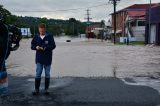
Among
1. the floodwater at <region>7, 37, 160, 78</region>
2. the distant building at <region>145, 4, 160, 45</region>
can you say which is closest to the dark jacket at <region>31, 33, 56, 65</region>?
the floodwater at <region>7, 37, 160, 78</region>

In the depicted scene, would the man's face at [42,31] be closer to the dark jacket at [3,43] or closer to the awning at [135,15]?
the dark jacket at [3,43]

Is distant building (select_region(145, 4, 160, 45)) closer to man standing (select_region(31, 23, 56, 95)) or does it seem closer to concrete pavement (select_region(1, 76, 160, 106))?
concrete pavement (select_region(1, 76, 160, 106))

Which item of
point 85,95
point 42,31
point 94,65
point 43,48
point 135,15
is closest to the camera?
point 85,95

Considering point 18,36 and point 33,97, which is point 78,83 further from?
point 18,36

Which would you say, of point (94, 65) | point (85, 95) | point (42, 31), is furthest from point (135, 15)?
point (85, 95)

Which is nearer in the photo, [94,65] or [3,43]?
[3,43]

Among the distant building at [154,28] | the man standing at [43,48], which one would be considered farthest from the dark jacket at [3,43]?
the distant building at [154,28]

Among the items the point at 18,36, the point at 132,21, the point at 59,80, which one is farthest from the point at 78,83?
the point at 132,21

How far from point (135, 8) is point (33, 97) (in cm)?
10188

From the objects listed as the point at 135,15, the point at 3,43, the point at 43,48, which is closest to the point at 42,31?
A: the point at 43,48

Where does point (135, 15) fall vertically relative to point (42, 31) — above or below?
above

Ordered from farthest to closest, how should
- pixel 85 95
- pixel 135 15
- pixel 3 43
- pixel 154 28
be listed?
pixel 135 15
pixel 154 28
pixel 85 95
pixel 3 43

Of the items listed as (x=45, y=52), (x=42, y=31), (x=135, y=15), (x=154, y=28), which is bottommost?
(x=45, y=52)

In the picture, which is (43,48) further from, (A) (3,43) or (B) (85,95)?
(A) (3,43)
